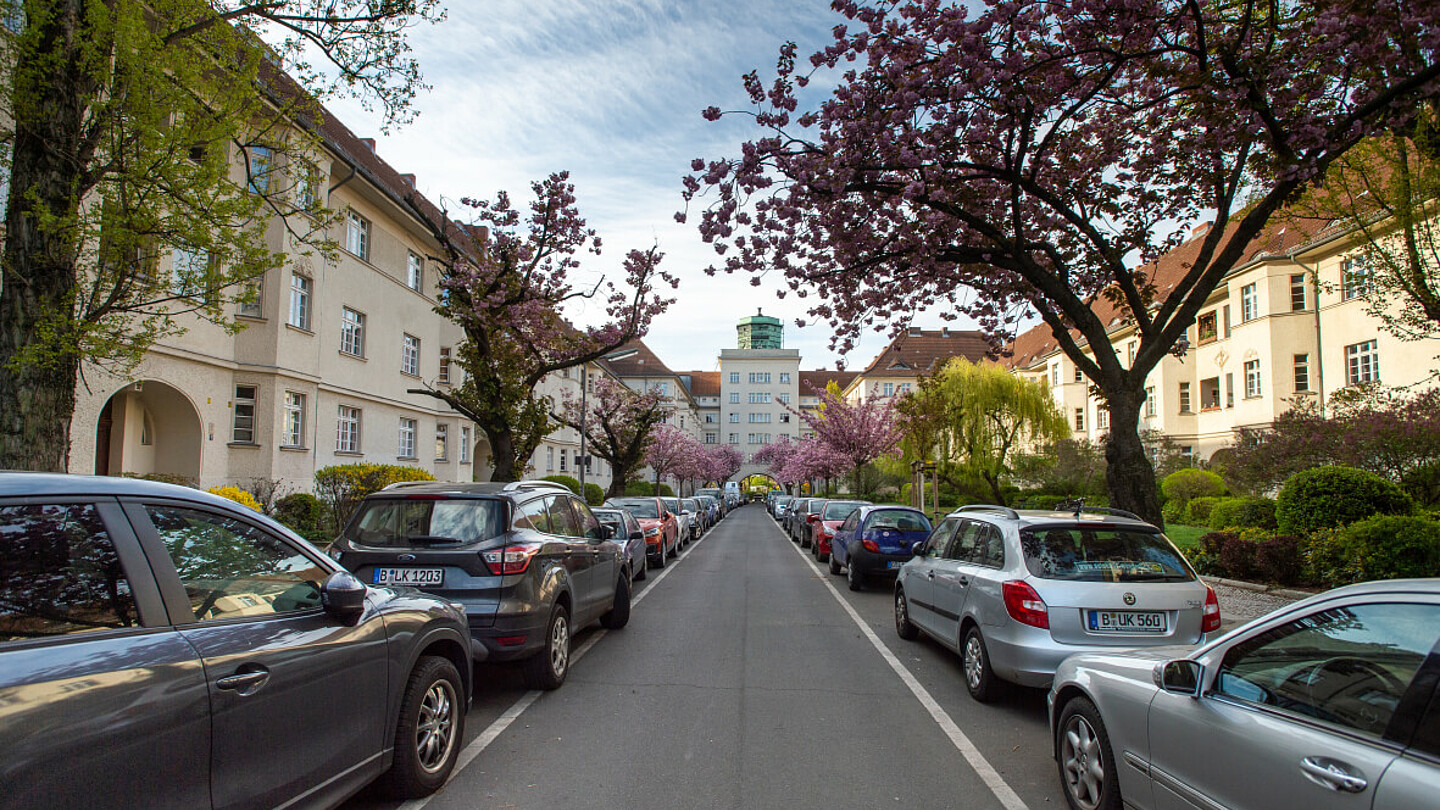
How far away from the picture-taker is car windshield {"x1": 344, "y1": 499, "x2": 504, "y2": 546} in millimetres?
6074

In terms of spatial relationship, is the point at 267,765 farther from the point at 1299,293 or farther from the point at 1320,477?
the point at 1299,293

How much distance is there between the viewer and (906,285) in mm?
11430

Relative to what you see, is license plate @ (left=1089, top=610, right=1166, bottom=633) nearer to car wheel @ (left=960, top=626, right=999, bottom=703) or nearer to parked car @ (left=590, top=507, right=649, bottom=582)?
car wheel @ (left=960, top=626, right=999, bottom=703)

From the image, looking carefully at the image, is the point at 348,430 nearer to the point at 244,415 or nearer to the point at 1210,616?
the point at 244,415

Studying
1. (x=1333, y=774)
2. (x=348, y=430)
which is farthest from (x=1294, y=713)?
(x=348, y=430)

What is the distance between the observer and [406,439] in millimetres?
27078

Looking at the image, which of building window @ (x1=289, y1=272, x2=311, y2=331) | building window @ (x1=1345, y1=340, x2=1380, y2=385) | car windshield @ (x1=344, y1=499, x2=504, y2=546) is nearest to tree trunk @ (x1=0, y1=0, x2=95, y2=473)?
car windshield @ (x1=344, y1=499, x2=504, y2=546)

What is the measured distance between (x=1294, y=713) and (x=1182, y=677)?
1.88 ft

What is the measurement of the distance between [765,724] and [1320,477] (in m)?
10.5

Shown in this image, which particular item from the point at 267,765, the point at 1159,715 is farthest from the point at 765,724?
the point at 267,765

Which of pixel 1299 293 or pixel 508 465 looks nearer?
pixel 508 465

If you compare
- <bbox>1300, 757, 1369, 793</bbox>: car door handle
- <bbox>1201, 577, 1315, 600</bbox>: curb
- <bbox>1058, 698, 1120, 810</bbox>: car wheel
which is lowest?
<bbox>1201, 577, 1315, 600</bbox>: curb

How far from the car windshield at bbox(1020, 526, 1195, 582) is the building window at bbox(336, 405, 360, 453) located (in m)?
20.4

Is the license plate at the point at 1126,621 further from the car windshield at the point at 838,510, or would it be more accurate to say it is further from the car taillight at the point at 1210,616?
the car windshield at the point at 838,510
